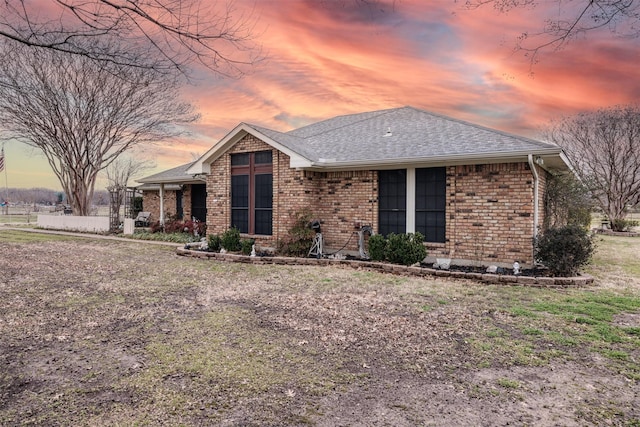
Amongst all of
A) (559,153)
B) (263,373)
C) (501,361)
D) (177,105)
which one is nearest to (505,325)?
(501,361)

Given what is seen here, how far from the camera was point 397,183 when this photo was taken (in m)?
10.2

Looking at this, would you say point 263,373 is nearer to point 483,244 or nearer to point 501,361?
point 501,361

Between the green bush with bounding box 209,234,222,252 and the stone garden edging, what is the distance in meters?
0.74

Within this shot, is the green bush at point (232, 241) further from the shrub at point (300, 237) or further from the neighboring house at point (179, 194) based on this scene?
the neighboring house at point (179, 194)

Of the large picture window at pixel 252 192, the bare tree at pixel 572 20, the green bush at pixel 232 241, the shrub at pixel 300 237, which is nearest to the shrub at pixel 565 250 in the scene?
the bare tree at pixel 572 20

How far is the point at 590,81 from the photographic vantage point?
6.76 m

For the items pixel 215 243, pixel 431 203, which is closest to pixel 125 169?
pixel 215 243

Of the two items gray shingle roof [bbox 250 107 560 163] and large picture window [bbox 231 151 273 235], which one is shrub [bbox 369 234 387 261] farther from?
large picture window [bbox 231 151 273 235]

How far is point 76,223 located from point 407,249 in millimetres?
21574

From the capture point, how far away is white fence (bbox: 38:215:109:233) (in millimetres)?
20906

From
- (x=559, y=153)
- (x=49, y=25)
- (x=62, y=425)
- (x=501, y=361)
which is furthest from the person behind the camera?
(x=559, y=153)

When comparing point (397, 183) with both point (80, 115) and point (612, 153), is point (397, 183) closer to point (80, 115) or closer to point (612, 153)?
point (80, 115)

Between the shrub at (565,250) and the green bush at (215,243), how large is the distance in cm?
905

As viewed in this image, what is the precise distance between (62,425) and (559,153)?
30.2 feet
